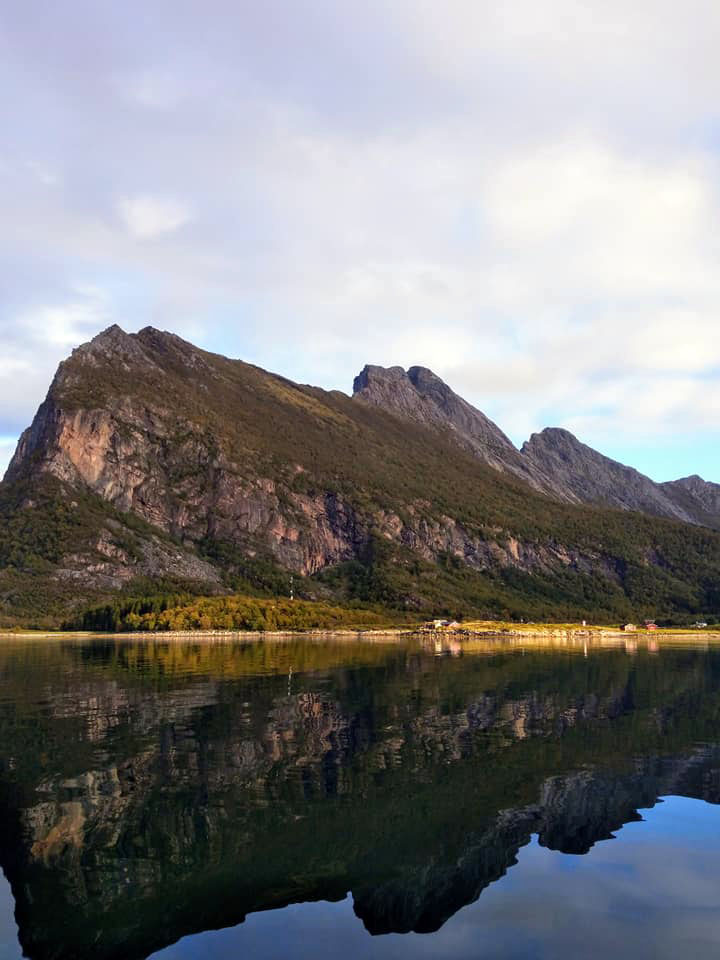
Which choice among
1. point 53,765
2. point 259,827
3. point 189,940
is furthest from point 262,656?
point 189,940

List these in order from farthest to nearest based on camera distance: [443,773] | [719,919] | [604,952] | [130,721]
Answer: [130,721] → [443,773] → [719,919] → [604,952]

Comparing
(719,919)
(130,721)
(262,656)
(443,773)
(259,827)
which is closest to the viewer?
(719,919)

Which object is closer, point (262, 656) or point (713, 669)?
point (713, 669)

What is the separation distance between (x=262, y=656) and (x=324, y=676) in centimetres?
3724

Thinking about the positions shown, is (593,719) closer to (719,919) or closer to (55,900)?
(719,919)

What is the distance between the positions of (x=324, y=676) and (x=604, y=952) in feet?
226

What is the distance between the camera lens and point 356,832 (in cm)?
2819

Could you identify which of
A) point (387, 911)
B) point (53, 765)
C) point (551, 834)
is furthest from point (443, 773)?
point (53, 765)

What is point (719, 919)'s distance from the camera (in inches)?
853

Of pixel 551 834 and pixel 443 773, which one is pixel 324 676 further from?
pixel 551 834

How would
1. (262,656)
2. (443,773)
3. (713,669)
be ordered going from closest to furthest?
(443,773)
(713,669)
(262,656)

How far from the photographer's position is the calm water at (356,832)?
68.0 feet

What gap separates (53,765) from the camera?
38.3 metres

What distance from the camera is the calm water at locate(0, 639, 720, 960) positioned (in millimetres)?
20734
